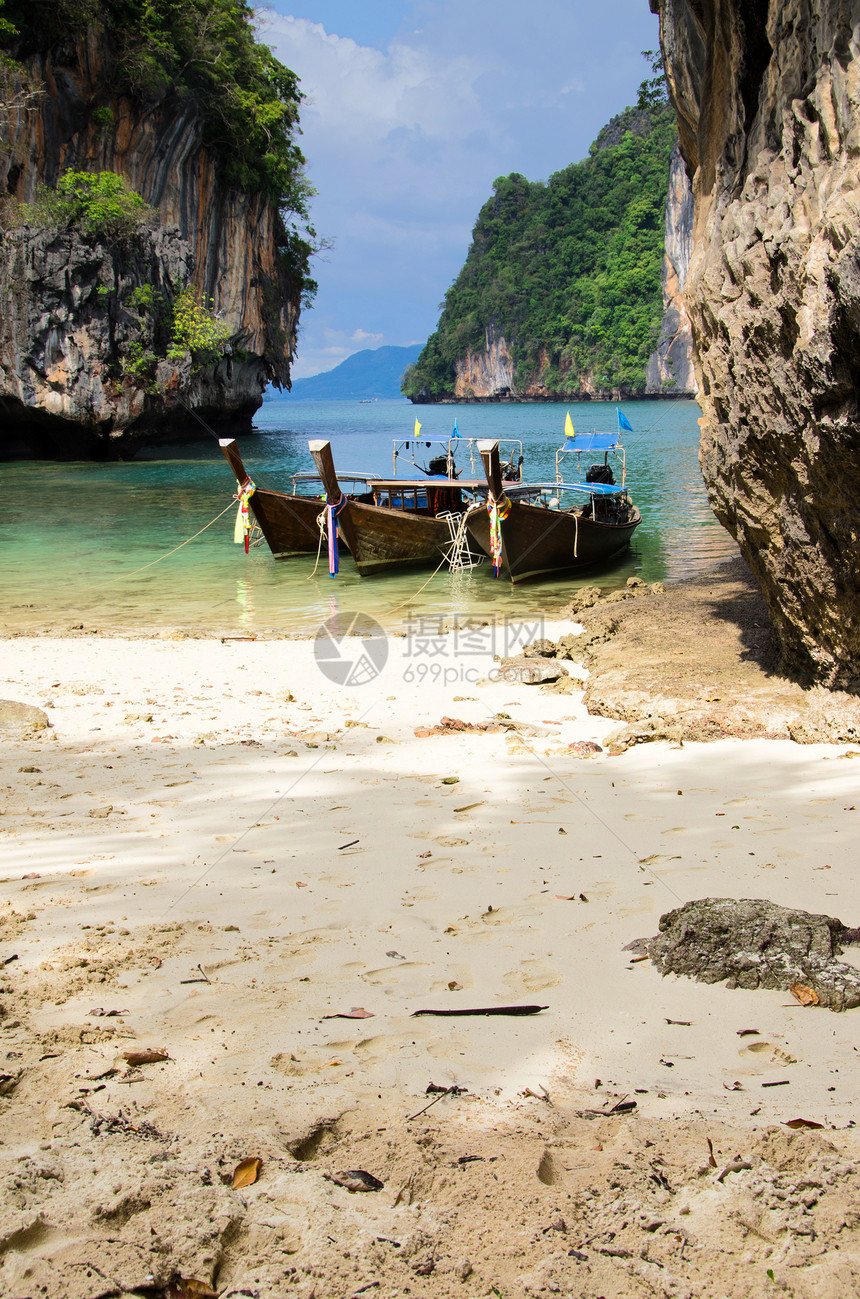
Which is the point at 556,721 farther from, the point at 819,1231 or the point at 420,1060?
the point at 819,1231

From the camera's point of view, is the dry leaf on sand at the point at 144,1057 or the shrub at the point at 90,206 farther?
the shrub at the point at 90,206

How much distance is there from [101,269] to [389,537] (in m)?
24.8

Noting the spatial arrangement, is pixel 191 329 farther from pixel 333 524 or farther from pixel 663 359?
pixel 663 359

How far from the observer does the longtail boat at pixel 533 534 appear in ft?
42.9

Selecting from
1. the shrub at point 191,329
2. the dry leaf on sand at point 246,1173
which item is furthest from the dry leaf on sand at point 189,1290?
the shrub at point 191,329

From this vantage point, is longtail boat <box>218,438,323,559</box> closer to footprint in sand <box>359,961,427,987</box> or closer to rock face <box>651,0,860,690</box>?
rock face <box>651,0,860,690</box>

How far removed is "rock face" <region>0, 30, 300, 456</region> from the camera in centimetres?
3062

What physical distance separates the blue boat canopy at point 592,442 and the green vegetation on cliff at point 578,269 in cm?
8699

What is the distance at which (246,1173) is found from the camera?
1813mm

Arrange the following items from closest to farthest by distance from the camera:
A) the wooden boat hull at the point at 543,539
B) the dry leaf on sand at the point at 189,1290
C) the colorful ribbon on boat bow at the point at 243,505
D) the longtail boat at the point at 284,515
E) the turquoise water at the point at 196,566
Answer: the dry leaf on sand at the point at 189,1290 < the turquoise water at the point at 196,566 < the wooden boat hull at the point at 543,539 < the colorful ribbon on boat bow at the point at 243,505 < the longtail boat at the point at 284,515

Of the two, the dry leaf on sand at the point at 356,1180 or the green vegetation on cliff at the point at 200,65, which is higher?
the green vegetation on cliff at the point at 200,65

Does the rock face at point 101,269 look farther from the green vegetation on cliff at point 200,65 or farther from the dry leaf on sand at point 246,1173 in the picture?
the dry leaf on sand at point 246,1173

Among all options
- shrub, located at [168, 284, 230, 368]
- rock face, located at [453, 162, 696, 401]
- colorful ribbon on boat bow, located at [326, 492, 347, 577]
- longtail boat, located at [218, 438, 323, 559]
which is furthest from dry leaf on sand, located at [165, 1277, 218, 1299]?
rock face, located at [453, 162, 696, 401]

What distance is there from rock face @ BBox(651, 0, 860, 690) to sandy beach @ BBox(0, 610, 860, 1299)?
1649mm
